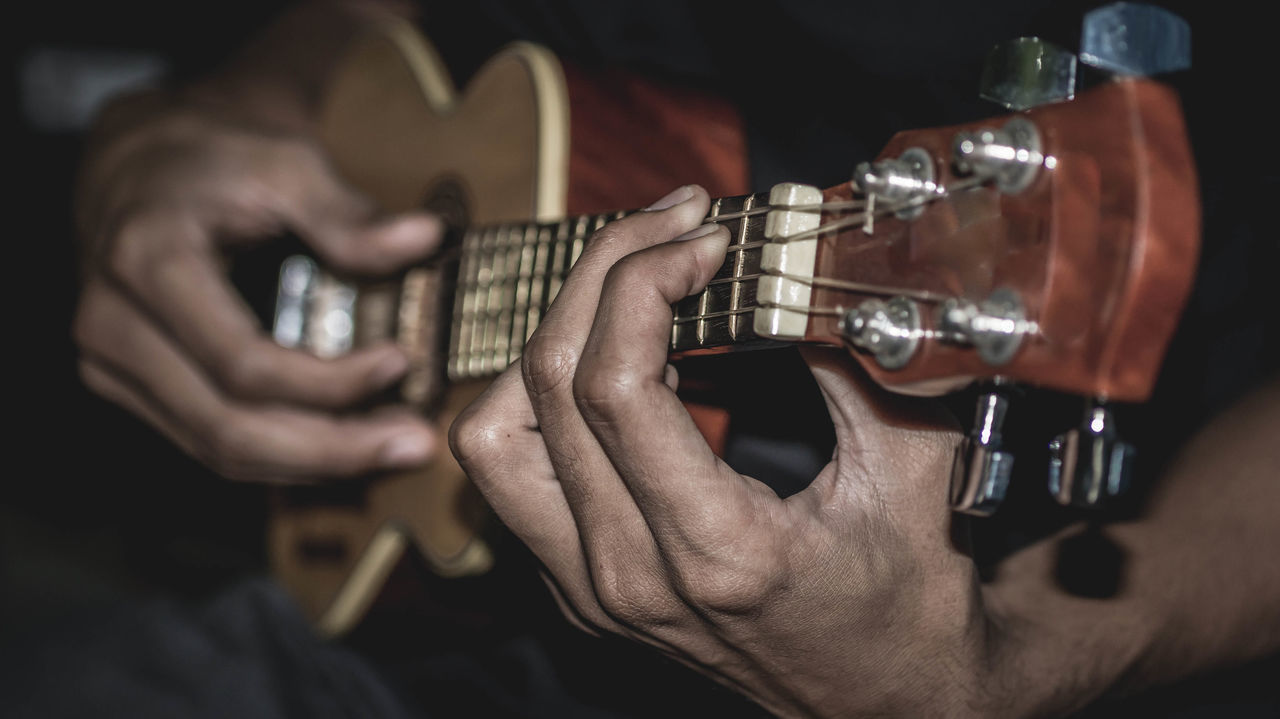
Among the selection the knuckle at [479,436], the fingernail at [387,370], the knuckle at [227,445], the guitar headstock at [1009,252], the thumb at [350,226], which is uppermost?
the guitar headstock at [1009,252]

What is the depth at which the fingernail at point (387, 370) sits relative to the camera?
0.94 meters

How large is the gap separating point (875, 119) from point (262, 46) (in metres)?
1.04

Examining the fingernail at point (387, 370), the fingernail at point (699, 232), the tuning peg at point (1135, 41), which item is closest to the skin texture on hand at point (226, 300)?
the fingernail at point (387, 370)

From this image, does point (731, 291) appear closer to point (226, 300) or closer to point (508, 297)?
point (508, 297)

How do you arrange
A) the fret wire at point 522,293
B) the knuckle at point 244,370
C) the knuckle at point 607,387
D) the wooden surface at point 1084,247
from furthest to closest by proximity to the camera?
the knuckle at point 244,370
the fret wire at point 522,293
the knuckle at point 607,387
the wooden surface at point 1084,247

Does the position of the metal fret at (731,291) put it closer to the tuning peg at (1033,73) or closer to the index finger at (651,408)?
the index finger at (651,408)

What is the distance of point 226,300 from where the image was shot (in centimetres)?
106

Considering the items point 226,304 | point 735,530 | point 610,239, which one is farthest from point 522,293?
point 226,304

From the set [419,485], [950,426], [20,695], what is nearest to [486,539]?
[419,485]

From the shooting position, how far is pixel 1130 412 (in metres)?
0.81

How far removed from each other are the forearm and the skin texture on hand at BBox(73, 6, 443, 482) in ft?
1.88

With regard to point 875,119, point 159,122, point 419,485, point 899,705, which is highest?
point 875,119

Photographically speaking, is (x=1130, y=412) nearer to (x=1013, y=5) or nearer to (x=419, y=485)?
(x=1013, y=5)

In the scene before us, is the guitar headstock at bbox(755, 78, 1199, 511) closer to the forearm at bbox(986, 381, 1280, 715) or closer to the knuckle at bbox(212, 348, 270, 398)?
the forearm at bbox(986, 381, 1280, 715)
